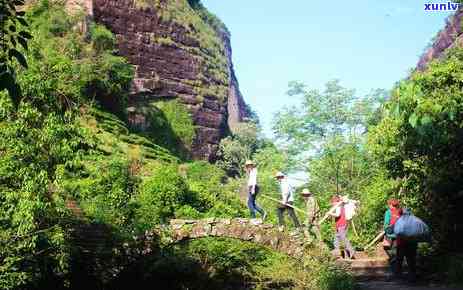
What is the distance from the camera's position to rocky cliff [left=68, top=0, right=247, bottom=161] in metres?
38.9

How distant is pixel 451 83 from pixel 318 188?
685 inches

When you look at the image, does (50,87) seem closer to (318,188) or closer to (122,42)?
(318,188)

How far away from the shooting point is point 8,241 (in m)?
10.4

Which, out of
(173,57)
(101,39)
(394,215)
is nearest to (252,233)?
(394,215)

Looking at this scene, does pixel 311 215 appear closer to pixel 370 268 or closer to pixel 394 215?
pixel 370 268

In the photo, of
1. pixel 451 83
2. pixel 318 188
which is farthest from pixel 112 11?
pixel 451 83

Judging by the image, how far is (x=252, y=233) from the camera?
12578mm

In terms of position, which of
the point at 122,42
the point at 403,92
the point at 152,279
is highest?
the point at 122,42

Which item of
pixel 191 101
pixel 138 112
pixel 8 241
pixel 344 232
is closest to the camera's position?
pixel 8 241

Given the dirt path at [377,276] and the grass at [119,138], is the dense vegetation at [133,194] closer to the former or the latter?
the dirt path at [377,276]

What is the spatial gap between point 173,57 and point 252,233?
102ft

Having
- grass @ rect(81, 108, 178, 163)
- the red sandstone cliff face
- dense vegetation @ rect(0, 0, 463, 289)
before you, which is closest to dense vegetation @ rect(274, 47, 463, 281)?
dense vegetation @ rect(0, 0, 463, 289)

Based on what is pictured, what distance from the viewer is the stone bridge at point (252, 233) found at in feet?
40.4

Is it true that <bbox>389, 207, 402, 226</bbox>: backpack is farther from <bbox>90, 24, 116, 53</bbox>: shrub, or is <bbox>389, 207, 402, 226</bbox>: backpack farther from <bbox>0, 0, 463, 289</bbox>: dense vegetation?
<bbox>90, 24, 116, 53</bbox>: shrub
